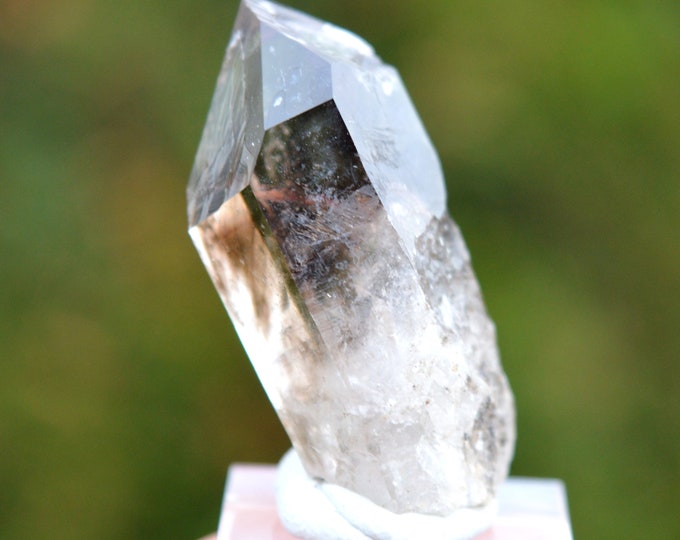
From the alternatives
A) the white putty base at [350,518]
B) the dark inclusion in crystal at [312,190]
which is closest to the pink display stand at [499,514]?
the white putty base at [350,518]

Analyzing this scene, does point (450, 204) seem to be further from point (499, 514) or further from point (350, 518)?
point (350, 518)

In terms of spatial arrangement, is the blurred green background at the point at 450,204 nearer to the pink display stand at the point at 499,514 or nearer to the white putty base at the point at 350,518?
the pink display stand at the point at 499,514

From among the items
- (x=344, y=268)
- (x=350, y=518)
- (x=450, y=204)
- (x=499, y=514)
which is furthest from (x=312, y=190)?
(x=450, y=204)

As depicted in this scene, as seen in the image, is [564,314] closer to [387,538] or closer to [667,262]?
[667,262]

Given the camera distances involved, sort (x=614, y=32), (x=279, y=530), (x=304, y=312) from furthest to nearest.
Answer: (x=614, y=32), (x=279, y=530), (x=304, y=312)

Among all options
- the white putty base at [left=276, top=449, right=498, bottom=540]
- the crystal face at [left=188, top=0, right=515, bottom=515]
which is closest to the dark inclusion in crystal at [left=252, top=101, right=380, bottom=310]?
the crystal face at [left=188, top=0, right=515, bottom=515]

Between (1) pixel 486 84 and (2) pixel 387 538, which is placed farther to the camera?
(1) pixel 486 84

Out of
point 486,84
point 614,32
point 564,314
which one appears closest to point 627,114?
point 614,32

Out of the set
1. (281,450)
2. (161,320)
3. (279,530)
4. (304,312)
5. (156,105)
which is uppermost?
(156,105)
